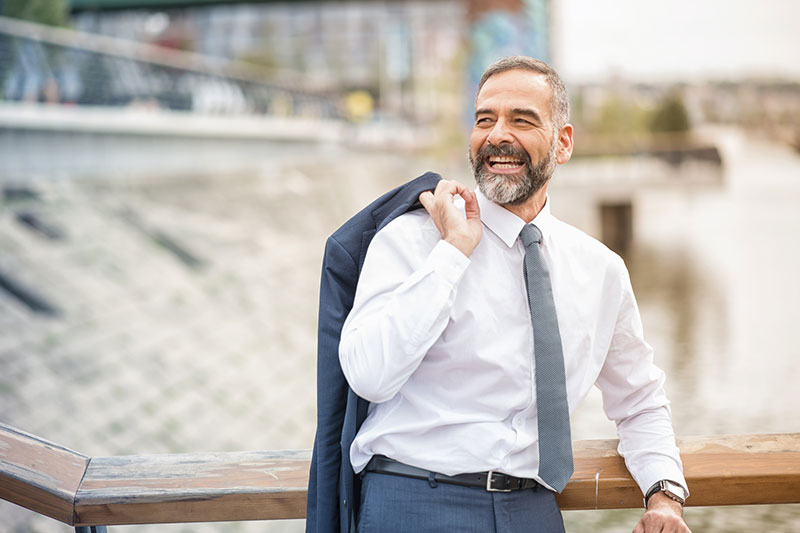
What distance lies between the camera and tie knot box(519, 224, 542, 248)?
5.66 feet

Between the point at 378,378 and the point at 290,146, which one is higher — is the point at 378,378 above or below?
above

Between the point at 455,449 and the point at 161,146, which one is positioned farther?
the point at 161,146

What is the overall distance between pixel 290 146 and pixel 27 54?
11997 mm

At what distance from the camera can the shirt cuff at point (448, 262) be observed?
1560mm

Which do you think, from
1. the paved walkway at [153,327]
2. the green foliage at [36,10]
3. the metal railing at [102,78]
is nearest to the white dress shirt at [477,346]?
the paved walkway at [153,327]

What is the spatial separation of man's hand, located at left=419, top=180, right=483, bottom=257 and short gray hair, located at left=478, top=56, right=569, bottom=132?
251 millimetres

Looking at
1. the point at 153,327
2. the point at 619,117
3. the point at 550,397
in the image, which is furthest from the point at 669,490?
the point at 619,117

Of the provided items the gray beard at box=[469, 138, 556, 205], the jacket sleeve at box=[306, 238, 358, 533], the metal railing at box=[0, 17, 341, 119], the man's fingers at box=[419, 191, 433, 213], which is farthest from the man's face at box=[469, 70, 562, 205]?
the metal railing at box=[0, 17, 341, 119]

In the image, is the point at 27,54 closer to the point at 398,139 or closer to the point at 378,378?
the point at 378,378

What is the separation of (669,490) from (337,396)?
0.71 m

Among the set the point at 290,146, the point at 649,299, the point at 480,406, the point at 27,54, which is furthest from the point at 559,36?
the point at 480,406

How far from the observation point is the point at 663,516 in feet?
5.54

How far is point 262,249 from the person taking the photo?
1493cm

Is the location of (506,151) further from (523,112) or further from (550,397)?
(550,397)
